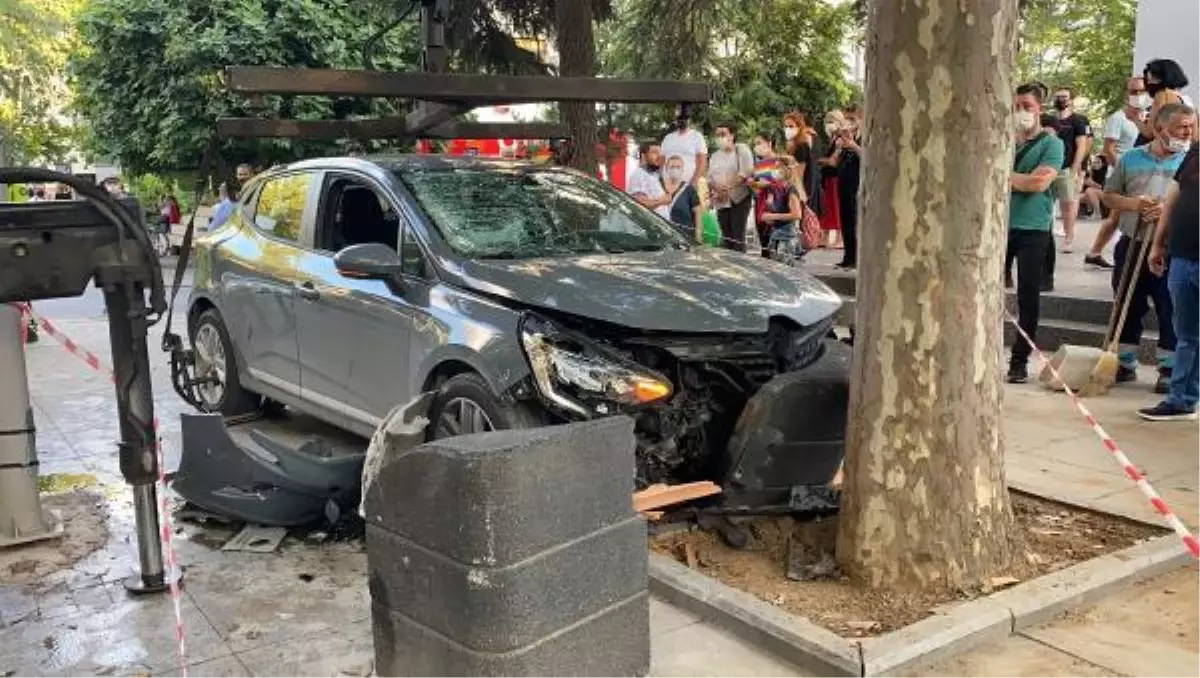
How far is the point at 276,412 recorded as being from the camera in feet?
24.1

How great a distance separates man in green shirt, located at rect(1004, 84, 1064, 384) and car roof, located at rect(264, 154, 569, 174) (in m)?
3.56

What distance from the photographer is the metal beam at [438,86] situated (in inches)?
193

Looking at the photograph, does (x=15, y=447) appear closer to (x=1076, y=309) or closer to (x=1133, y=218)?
(x=1133, y=218)

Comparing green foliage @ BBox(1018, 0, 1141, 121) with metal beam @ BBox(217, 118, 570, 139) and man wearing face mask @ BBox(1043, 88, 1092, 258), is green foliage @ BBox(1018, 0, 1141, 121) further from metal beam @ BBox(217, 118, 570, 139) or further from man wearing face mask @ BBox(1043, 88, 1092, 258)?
metal beam @ BBox(217, 118, 570, 139)

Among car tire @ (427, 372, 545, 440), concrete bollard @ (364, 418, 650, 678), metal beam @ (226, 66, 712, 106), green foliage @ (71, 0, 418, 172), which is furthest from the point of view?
green foliage @ (71, 0, 418, 172)

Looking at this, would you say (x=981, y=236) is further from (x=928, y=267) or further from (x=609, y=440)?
(x=609, y=440)

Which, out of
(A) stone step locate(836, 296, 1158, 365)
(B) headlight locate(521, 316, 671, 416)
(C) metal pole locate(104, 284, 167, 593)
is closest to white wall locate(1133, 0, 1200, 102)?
(A) stone step locate(836, 296, 1158, 365)

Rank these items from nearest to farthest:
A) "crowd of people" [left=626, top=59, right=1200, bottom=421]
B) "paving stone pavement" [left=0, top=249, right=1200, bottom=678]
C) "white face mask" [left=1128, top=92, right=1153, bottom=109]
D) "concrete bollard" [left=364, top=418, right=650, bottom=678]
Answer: "concrete bollard" [left=364, top=418, right=650, bottom=678]
"paving stone pavement" [left=0, top=249, right=1200, bottom=678]
"crowd of people" [left=626, top=59, right=1200, bottom=421]
"white face mask" [left=1128, top=92, right=1153, bottom=109]

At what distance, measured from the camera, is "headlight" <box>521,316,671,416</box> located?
14.3ft

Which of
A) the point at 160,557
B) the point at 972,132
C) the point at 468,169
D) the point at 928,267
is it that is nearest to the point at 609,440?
the point at 928,267

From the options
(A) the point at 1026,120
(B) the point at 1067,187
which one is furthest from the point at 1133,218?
(B) the point at 1067,187

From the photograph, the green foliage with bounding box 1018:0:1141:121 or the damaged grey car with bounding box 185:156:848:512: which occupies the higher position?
the green foliage with bounding box 1018:0:1141:121

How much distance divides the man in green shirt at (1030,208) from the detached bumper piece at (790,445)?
146 inches

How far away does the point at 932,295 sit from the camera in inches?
156
